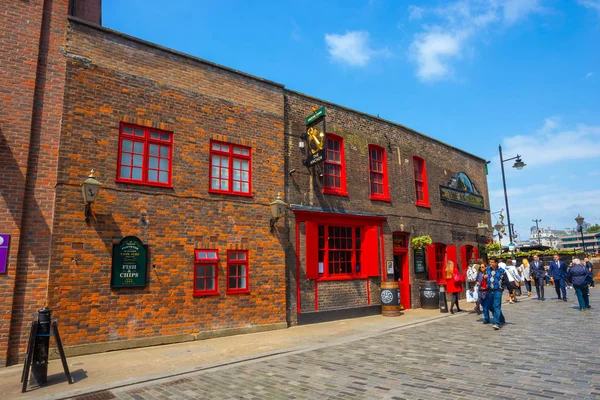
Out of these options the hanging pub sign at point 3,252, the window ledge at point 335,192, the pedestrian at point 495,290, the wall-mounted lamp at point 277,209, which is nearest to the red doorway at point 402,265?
the window ledge at point 335,192

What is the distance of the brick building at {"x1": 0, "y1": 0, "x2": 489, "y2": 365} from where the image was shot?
8.29 meters

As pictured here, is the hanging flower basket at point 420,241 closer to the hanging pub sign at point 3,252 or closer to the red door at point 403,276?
the red door at point 403,276

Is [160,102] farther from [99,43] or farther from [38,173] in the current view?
[38,173]

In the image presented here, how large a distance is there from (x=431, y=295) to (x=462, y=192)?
739 centimetres

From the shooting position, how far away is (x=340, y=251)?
45.0ft

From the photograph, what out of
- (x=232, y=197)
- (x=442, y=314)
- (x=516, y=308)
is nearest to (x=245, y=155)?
(x=232, y=197)

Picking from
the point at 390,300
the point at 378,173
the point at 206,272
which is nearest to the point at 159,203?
the point at 206,272

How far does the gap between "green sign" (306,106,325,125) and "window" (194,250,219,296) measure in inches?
213

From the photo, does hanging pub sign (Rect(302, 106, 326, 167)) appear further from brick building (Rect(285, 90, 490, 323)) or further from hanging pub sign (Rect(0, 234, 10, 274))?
hanging pub sign (Rect(0, 234, 10, 274))

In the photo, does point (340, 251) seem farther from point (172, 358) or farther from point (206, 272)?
point (172, 358)

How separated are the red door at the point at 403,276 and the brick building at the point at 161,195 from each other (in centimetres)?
118

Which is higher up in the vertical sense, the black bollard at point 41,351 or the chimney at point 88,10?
the chimney at point 88,10

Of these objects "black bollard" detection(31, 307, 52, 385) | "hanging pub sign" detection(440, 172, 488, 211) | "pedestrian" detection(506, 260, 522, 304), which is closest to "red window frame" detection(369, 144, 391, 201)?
"hanging pub sign" detection(440, 172, 488, 211)

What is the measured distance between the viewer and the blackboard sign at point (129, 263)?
29.2ft
